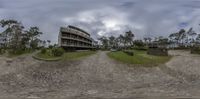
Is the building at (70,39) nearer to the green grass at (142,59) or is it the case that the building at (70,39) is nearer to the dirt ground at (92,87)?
the green grass at (142,59)

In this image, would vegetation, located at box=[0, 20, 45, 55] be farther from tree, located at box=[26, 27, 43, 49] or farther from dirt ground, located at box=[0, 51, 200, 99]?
dirt ground, located at box=[0, 51, 200, 99]

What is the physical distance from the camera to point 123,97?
14070 mm

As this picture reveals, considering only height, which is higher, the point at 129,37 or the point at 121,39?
the point at 129,37

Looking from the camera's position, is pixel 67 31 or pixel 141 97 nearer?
pixel 141 97

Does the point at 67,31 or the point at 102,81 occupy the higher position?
the point at 67,31

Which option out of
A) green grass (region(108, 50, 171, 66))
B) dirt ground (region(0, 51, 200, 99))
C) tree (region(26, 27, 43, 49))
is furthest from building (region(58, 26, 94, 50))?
dirt ground (region(0, 51, 200, 99))

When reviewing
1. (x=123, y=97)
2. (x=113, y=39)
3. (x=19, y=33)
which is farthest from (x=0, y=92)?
(x=113, y=39)

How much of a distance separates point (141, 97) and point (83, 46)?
93121mm

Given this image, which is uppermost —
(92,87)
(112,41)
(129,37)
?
(129,37)

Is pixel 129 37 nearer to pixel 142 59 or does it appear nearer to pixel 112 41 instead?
pixel 112 41

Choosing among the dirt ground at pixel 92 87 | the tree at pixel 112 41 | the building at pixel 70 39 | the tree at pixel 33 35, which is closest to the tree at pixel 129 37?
the tree at pixel 112 41

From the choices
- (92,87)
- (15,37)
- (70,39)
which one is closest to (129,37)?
(70,39)

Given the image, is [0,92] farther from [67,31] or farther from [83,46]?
Result: [83,46]

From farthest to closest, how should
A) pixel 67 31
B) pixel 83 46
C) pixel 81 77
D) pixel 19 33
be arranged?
1. pixel 83 46
2. pixel 67 31
3. pixel 19 33
4. pixel 81 77
